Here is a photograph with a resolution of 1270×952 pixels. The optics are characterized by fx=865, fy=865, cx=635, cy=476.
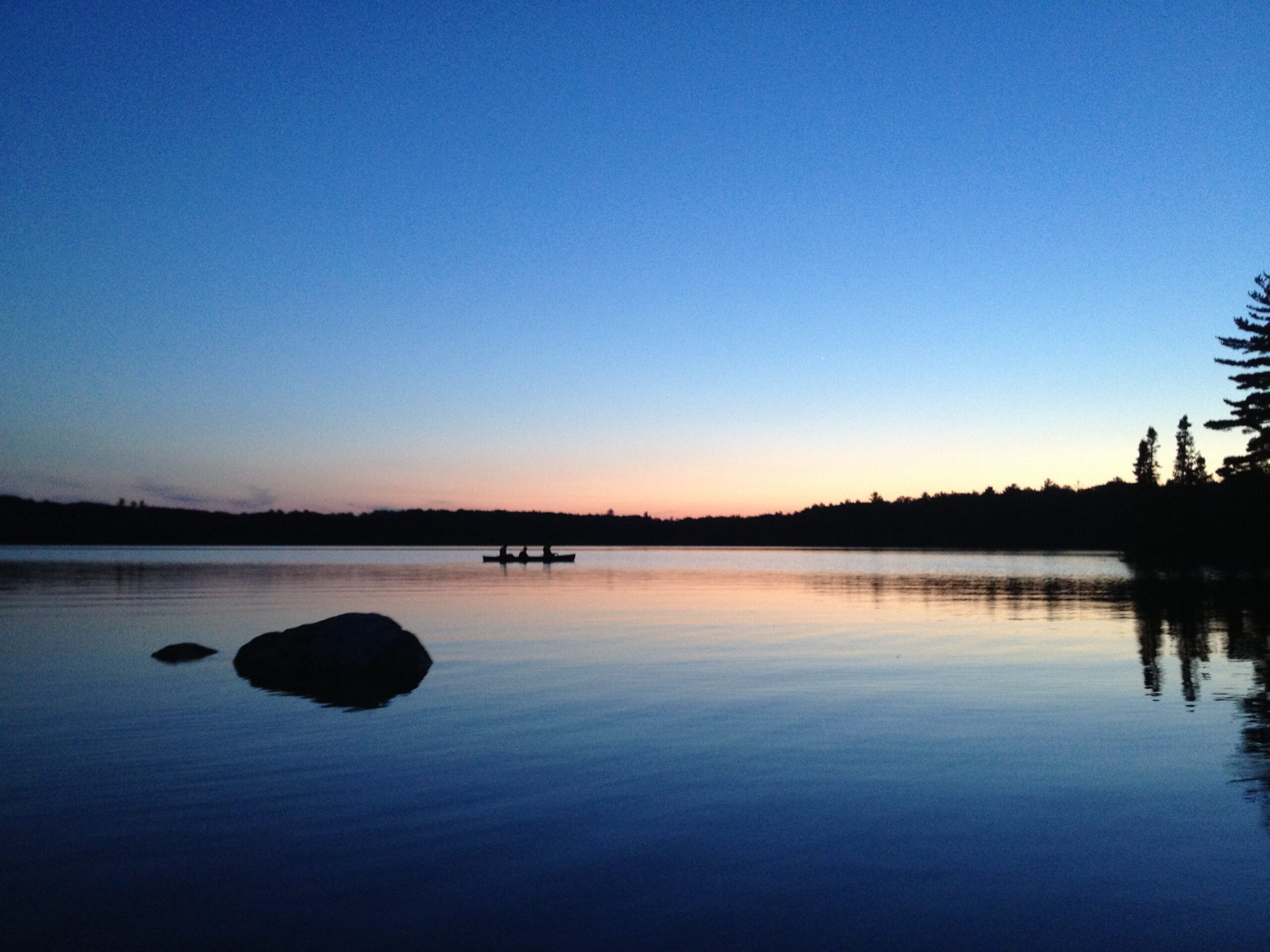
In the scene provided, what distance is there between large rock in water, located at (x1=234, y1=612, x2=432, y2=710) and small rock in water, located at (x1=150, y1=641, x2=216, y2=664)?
237cm

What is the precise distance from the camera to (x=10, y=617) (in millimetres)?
36344

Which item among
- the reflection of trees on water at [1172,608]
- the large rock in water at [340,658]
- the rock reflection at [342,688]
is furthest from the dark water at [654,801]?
the large rock in water at [340,658]

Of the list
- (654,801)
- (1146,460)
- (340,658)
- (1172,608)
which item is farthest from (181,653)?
(1146,460)

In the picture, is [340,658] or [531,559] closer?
[340,658]

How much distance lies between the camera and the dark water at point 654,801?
7.57 metres

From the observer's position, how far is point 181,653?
82.9 ft

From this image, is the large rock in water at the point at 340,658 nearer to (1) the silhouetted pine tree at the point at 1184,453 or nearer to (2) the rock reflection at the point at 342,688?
(2) the rock reflection at the point at 342,688

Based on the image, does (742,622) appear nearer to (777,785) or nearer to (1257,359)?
(777,785)

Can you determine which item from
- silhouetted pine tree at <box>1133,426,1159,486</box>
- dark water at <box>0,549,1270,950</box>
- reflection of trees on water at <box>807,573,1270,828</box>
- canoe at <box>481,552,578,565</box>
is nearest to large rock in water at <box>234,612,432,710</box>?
dark water at <box>0,549,1270,950</box>

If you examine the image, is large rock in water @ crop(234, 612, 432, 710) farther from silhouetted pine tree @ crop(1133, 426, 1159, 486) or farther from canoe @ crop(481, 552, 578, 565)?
silhouetted pine tree @ crop(1133, 426, 1159, 486)

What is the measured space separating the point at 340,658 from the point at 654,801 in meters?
13.9

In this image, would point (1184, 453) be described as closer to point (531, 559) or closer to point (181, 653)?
point (531, 559)

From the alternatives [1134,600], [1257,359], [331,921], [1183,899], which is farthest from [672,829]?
[1257,359]

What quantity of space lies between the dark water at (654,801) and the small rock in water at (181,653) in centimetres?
64
